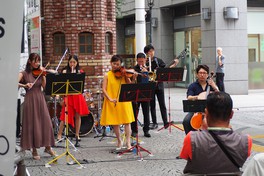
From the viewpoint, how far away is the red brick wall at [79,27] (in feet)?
40.5

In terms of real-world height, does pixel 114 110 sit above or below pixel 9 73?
below

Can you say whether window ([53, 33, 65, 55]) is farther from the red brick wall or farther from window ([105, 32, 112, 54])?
window ([105, 32, 112, 54])

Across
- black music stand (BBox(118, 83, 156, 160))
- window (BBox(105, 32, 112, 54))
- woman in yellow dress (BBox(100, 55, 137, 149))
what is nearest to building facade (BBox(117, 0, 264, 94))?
window (BBox(105, 32, 112, 54))

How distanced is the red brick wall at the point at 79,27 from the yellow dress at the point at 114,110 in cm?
306

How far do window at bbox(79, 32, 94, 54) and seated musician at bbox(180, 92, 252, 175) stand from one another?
9.33 meters

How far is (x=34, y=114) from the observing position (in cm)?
848

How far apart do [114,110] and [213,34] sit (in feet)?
42.7

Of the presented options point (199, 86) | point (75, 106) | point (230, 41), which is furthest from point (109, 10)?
point (230, 41)

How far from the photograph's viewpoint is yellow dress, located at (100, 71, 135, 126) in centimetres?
923

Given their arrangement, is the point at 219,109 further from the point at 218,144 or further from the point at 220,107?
the point at 218,144

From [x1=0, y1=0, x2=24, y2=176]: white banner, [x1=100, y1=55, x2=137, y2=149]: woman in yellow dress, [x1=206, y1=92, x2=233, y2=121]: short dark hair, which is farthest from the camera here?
[x1=100, y1=55, x2=137, y2=149]: woman in yellow dress

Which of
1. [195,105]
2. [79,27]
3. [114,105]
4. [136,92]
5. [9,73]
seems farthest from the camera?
[79,27]

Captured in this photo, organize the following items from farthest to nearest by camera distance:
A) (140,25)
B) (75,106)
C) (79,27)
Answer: (140,25), (79,27), (75,106)

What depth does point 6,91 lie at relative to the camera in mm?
2189
